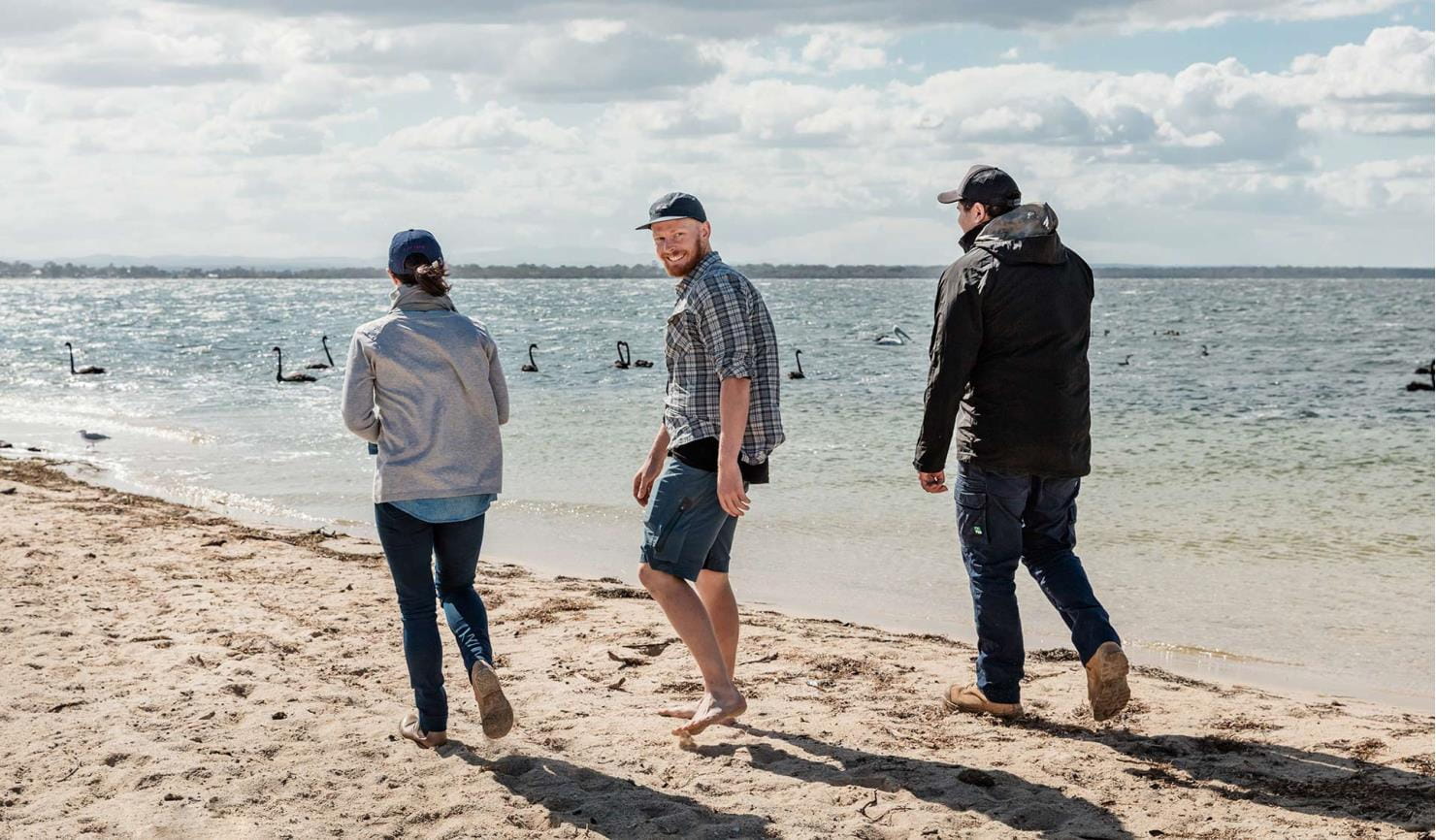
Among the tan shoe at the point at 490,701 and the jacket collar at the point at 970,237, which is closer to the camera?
the tan shoe at the point at 490,701

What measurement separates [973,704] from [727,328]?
6.19 ft

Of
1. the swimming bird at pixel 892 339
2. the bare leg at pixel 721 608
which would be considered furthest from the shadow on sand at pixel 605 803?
the swimming bird at pixel 892 339

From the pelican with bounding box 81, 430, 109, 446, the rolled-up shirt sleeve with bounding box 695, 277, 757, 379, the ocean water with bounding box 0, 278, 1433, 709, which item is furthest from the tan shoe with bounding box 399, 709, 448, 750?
the pelican with bounding box 81, 430, 109, 446

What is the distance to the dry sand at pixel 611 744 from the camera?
3.91 metres

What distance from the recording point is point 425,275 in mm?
4207

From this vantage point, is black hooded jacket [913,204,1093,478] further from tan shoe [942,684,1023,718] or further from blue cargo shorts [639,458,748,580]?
tan shoe [942,684,1023,718]

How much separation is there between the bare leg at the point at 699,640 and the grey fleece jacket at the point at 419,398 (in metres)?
0.68

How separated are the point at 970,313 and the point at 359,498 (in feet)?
28.2

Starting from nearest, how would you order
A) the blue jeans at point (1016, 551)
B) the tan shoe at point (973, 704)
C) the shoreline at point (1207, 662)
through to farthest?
the blue jeans at point (1016, 551) < the tan shoe at point (973, 704) < the shoreline at point (1207, 662)

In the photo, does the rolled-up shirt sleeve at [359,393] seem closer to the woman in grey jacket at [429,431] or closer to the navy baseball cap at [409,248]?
the woman in grey jacket at [429,431]

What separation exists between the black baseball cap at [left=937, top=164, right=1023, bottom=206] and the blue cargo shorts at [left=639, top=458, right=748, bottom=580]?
4.55 feet

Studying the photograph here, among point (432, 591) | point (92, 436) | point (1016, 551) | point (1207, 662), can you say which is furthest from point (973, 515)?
point (92, 436)

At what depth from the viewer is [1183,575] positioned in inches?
349

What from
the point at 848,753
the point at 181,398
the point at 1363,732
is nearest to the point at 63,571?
the point at 848,753
